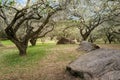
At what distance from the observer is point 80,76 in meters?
11.0

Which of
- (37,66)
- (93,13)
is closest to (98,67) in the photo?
(37,66)

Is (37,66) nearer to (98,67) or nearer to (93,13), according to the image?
(98,67)

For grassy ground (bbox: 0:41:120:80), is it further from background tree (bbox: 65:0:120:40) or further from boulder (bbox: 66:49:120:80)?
background tree (bbox: 65:0:120:40)

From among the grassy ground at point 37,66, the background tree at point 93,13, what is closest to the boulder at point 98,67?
the grassy ground at point 37,66

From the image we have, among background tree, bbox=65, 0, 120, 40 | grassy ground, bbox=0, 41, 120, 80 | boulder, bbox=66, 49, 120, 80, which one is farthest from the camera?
background tree, bbox=65, 0, 120, 40

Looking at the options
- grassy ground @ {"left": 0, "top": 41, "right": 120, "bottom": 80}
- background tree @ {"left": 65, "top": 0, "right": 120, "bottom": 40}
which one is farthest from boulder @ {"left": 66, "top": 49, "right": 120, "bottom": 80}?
background tree @ {"left": 65, "top": 0, "right": 120, "bottom": 40}

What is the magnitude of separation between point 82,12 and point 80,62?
17.6 metres

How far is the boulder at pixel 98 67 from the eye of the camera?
396 inches

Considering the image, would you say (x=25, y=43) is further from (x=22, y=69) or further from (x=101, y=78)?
(x=101, y=78)

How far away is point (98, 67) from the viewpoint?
35.2 ft

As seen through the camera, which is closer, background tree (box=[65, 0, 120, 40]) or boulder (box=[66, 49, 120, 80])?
boulder (box=[66, 49, 120, 80])

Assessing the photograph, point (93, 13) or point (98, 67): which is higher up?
point (98, 67)

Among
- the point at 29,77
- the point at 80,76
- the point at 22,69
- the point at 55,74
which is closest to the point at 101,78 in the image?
the point at 80,76

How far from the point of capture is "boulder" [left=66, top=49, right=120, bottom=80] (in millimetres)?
10062
